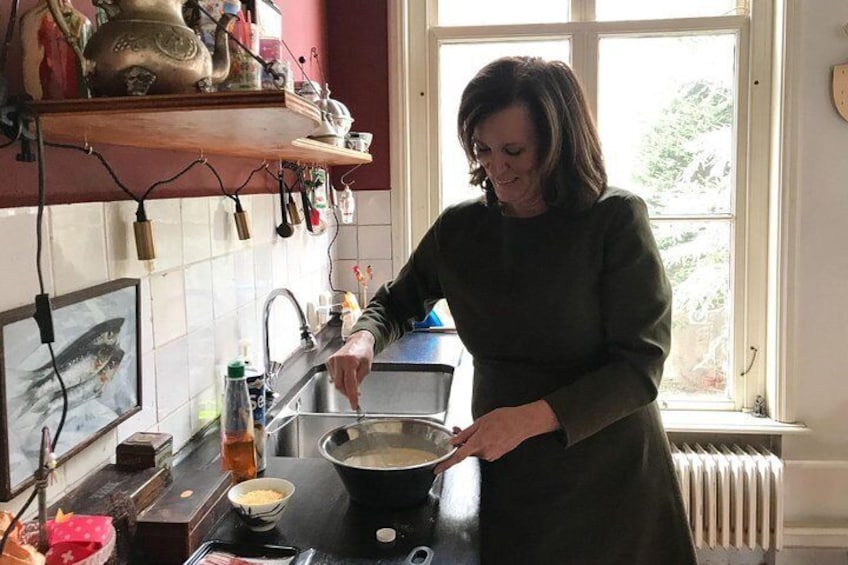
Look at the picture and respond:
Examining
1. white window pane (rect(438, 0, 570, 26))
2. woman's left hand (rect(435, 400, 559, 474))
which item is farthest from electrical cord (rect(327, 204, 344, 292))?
woman's left hand (rect(435, 400, 559, 474))

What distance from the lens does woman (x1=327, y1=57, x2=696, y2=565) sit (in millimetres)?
1211

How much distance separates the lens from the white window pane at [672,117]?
2.69 meters

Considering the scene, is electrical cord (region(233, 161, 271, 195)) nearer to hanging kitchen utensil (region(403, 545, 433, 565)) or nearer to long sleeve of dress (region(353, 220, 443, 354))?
long sleeve of dress (region(353, 220, 443, 354))

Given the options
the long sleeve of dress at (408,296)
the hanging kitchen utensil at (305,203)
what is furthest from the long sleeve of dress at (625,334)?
the hanging kitchen utensil at (305,203)

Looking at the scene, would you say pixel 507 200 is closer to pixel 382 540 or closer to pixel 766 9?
pixel 382 540

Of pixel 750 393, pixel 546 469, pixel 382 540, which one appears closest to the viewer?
pixel 382 540

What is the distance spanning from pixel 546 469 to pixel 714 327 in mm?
1772

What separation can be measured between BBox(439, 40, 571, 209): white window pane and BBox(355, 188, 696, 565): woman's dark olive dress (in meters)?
1.53

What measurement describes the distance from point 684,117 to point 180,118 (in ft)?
7.28

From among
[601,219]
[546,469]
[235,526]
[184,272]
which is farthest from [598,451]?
[184,272]

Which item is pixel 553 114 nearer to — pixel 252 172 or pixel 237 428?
pixel 237 428

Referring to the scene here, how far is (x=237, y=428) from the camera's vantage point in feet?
4.25

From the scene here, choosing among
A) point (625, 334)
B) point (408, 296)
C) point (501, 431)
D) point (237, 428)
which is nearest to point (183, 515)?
point (237, 428)

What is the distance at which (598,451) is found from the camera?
1.25 m
